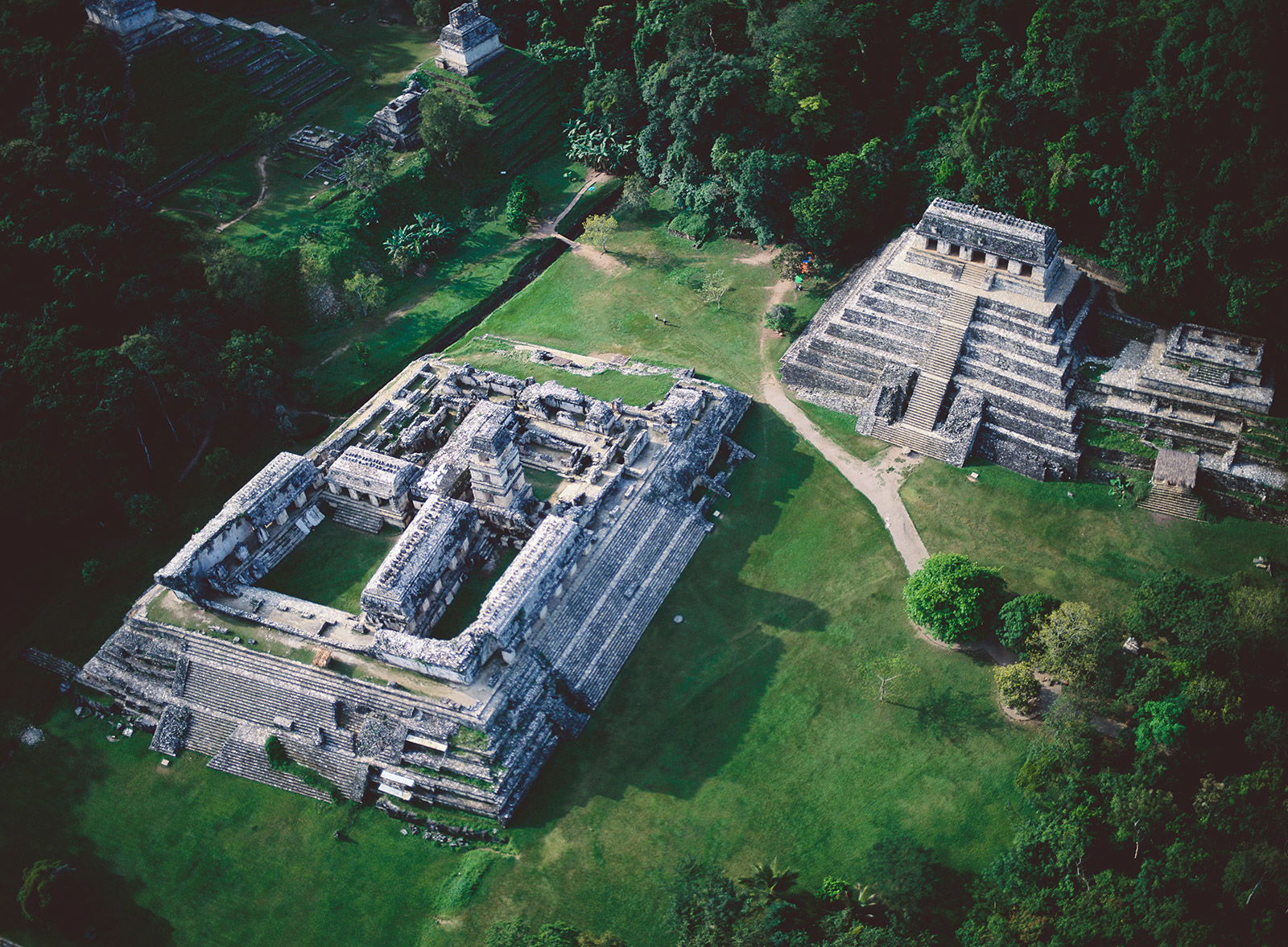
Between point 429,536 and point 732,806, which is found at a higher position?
point 429,536

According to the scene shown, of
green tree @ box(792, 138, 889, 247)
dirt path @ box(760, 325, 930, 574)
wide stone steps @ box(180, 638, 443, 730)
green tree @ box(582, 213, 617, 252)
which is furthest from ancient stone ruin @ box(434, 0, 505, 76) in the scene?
wide stone steps @ box(180, 638, 443, 730)

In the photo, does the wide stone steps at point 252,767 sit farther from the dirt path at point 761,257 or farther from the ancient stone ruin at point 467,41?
the ancient stone ruin at point 467,41

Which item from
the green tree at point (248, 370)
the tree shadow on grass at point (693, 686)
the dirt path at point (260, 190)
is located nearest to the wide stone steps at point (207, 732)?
the tree shadow on grass at point (693, 686)

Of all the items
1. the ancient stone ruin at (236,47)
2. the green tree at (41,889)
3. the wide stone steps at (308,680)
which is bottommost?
the green tree at (41,889)

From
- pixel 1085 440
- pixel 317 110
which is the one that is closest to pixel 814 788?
pixel 1085 440

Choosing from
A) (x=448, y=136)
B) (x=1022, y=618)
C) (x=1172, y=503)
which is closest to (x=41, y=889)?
(x=1022, y=618)

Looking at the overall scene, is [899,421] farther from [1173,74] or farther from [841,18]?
[841,18]
